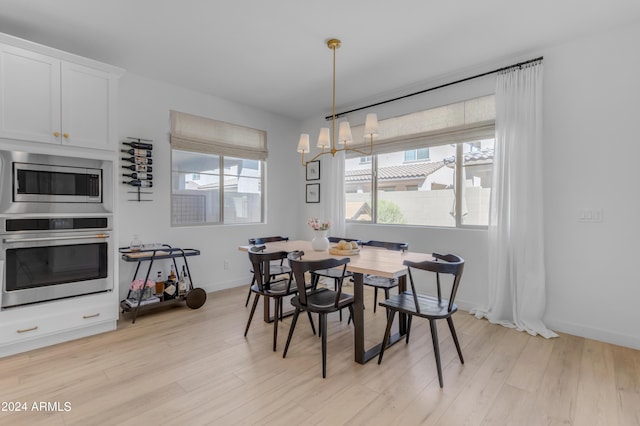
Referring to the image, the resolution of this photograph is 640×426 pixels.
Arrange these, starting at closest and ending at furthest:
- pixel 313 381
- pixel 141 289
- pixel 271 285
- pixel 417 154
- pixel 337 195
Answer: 1. pixel 313 381
2. pixel 271 285
3. pixel 141 289
4. pixel 417 154
5. pixel 337 195

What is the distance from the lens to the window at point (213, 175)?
3959 millimetres

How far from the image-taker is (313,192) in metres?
5.07

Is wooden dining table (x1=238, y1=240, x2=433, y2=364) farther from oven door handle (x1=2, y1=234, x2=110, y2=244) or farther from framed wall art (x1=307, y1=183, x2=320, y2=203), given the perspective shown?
framed wall art (x1=307, y1=183, x2=320, y2=203)

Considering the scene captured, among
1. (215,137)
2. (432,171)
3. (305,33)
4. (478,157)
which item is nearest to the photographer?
(305,33)

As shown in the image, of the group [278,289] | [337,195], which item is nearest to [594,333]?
[278,289]

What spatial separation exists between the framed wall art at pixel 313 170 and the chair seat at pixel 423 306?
2915 mm

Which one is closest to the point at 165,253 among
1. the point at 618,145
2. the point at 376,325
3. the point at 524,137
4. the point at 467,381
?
the point at 376,325

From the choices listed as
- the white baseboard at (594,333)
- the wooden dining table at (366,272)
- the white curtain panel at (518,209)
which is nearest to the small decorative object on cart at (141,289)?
the wooden dining table at (366,272)

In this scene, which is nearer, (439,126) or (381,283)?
(381,283)

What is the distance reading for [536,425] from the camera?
66.1 inches

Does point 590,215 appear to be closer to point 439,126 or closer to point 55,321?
point 439,126

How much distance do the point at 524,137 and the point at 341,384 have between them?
2.78m

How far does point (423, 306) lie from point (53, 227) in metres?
3.03

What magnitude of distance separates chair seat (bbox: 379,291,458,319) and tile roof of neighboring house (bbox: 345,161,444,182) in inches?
74.7
